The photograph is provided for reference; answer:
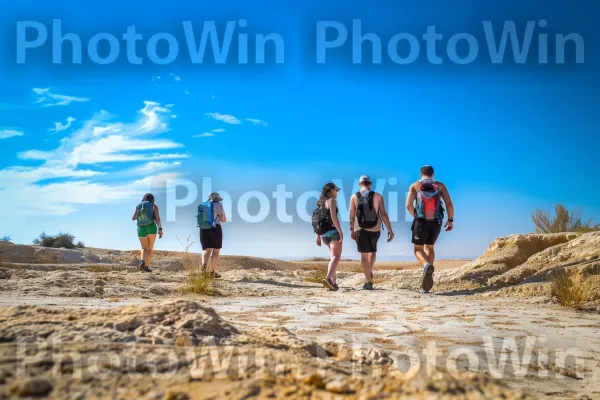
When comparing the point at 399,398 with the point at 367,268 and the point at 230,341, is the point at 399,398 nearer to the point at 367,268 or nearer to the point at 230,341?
the point at 230,341

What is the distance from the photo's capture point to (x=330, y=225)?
970 cm

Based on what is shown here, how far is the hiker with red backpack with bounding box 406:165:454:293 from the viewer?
9.05 meters

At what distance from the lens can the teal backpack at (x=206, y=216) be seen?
36.4 feet

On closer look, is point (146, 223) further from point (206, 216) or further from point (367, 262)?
point (367, 262)

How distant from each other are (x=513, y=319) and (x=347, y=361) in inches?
129

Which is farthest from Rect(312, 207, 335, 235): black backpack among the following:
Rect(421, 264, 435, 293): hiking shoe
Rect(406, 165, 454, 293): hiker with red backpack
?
Rect(421, 264, 435, 293): hiking shoe

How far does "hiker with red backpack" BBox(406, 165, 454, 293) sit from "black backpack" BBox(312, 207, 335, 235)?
4.92 feet

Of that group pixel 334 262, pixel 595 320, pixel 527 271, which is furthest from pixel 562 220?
pixel 595 320

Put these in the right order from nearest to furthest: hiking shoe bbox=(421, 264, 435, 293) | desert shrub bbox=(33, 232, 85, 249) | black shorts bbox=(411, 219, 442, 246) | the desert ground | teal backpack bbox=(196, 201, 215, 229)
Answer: the desert ground, hiking shoe bbox=(421, 264, 435, 293), black shorts bbox=(411, 219, 442, 246), teal backpack bbox=(196, 201, 215, 229), desert shrub bbox=(33, 232, 85, 249)

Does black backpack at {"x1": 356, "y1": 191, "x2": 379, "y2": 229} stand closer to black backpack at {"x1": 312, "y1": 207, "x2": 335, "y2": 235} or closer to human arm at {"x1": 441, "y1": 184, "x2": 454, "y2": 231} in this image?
black backpack at {"x1": 312, "y1": 207, "x2": 335, "y2": 235}

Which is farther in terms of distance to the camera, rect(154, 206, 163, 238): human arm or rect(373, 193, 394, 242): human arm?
rect(154, 206, 163, 238): human arm

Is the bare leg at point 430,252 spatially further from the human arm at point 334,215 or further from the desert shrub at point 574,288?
the desert shrub at point 574,288

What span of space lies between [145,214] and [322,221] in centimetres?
487

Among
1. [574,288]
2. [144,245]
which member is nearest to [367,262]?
[574,288]
